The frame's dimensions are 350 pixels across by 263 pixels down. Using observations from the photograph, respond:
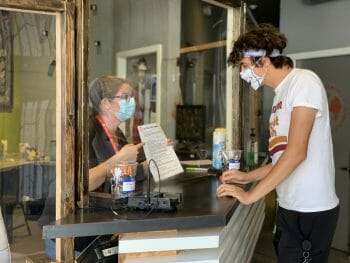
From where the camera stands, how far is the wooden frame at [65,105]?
4.39ft

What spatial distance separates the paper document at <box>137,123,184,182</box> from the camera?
6.51 ft

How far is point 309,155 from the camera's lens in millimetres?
1583

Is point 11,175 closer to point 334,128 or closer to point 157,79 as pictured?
point 157,79

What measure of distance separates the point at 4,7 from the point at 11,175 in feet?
4.43

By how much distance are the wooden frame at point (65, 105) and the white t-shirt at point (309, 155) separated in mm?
867

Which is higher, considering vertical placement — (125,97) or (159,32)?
(159,32)

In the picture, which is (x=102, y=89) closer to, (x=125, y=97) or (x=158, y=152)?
(x=125, y=97)

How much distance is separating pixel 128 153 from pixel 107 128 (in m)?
0.16

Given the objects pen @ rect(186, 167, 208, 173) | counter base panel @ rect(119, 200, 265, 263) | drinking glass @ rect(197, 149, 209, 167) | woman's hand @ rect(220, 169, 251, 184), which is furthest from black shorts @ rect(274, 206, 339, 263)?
drinking glass @ rect(197, 149, 209, 167)

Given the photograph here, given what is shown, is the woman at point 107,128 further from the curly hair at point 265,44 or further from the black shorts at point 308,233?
the black shorts at point 308,233

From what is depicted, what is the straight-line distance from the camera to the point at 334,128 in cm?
373

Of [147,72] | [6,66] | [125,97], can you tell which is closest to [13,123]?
[6,66]

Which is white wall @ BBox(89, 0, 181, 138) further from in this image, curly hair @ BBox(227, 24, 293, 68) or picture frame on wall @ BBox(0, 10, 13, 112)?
curly hair @ BBox(227, 24, 293, 68)

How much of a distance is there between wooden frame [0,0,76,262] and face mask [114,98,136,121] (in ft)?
1.90
